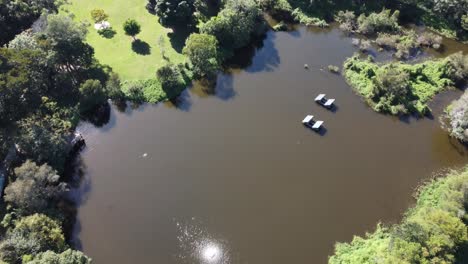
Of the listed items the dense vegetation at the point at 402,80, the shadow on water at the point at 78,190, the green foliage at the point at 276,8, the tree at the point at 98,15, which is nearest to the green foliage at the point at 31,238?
the shadow on water at the point at 78,190

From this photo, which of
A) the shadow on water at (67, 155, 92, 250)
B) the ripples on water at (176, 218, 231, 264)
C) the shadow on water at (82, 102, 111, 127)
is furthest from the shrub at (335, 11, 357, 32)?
the shadow on water at (67, 155, 92, 250)

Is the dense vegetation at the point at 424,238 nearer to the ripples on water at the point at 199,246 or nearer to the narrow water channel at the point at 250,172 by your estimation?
the narrow water channel at the point at 250,172

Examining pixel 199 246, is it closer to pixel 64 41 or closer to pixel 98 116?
pixel 98 116

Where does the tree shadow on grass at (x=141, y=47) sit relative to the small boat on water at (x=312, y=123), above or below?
above

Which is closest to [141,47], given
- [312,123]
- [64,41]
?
[64,41]

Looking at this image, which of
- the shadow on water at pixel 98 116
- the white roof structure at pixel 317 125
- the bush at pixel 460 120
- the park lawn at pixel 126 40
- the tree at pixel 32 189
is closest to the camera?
the tree at pixel 32 189

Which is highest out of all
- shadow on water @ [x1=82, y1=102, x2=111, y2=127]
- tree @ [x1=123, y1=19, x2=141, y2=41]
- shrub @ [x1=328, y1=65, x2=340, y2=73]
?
tree @ [x1=123, y1=19, x2=141, y2=41]

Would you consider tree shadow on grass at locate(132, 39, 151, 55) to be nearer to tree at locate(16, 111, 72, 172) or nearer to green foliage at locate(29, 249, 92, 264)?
tree at locate(16, 111, 72, 172)
